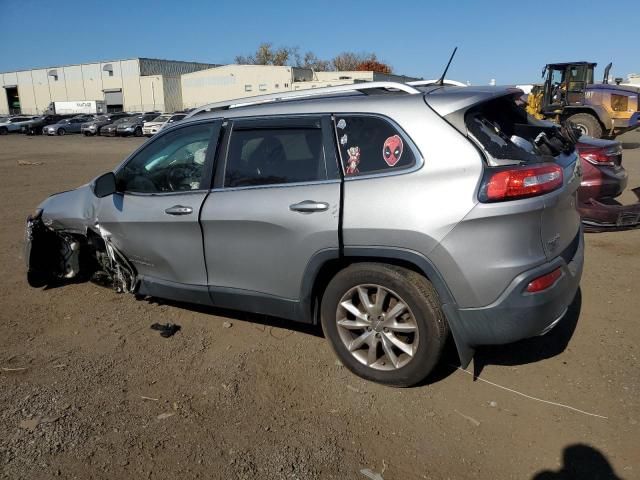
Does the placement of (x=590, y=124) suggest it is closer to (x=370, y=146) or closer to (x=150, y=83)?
(x=370, y=146)

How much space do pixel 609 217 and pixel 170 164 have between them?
17.7ft

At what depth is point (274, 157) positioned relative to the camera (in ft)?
11.5

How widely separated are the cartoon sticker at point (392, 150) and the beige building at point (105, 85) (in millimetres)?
64537

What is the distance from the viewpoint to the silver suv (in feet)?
9.18

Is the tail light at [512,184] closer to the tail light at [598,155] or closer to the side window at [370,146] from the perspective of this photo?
the side window at [370,146]

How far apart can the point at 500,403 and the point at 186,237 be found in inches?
94.0

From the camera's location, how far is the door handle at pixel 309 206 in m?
3.15

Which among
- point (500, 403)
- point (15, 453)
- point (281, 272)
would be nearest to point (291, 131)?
point (281, 272)

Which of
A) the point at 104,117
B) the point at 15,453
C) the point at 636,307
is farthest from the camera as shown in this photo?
the point at 104,117

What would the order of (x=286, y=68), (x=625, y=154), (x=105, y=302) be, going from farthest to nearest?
1. (x=286, y=68)
2. (x=625, y=154)
3. (x=105, y=302)

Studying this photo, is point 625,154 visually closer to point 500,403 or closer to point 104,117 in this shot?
point 500,403

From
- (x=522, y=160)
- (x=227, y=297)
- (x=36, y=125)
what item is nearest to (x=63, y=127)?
(x=36, y=125)

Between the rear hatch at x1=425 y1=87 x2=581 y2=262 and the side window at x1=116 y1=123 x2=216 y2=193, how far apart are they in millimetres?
1792

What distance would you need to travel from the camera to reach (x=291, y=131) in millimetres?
3471
